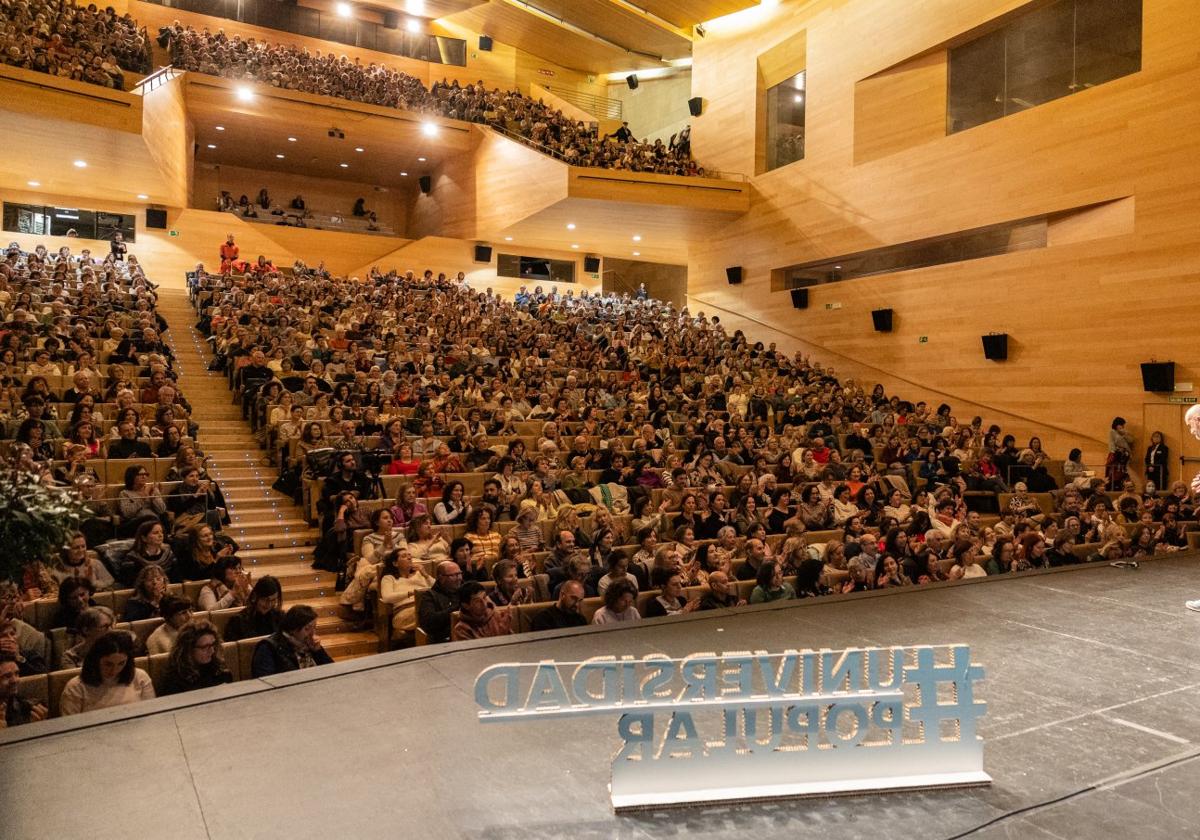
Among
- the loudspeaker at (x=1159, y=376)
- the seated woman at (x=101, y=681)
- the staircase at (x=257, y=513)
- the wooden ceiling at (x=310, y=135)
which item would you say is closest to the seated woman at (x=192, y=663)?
the seated woman at (x=101, y=681)

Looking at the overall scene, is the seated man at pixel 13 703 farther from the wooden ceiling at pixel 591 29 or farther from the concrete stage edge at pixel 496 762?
the wooden ceiling at pixel 591 29

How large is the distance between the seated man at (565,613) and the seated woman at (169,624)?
4.86 ft

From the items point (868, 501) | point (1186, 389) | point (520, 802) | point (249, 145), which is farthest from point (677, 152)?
point (520, 802)

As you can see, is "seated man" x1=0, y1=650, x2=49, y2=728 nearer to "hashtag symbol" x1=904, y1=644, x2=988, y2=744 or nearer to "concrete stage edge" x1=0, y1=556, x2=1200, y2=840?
"concrete stage edge" x1=0, y1=556, x2=1200, y2=840

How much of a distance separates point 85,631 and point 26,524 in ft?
4.13

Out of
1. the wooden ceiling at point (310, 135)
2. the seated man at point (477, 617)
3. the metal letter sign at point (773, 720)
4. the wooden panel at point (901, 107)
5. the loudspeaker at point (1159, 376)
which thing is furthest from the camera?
the wooden ceiling at point (310, 135)

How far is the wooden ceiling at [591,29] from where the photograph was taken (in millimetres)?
16719

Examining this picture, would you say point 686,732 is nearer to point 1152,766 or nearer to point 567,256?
point 1152,766

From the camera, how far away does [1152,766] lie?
2.50m

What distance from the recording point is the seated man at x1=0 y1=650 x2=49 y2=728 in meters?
2.83

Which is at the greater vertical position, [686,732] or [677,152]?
[677,152]

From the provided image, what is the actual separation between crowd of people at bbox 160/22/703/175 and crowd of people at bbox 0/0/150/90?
1.27m

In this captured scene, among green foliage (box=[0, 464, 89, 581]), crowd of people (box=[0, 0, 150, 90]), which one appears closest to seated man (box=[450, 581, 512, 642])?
green foliage (box=[0, 464, 89, 581])

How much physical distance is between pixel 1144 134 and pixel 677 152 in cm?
835
